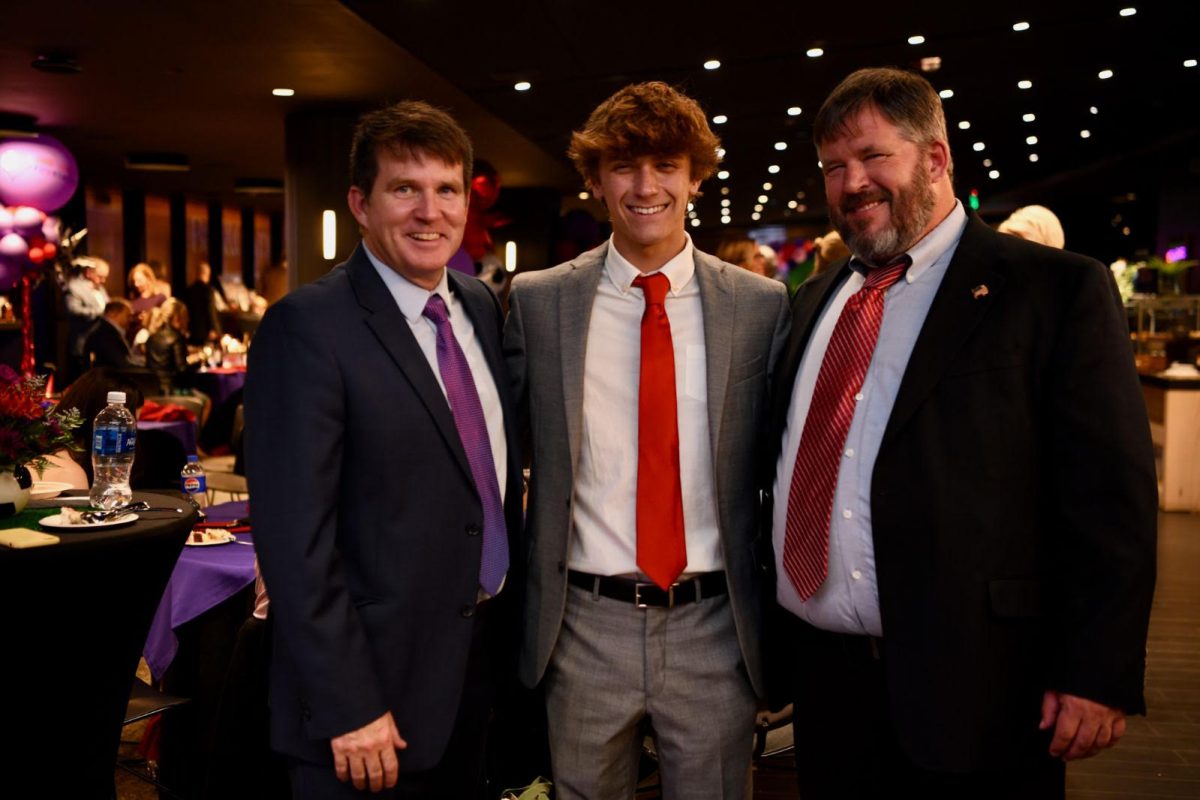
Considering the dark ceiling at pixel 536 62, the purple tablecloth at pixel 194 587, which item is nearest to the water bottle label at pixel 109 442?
the purple tablecloth at pixel 194 587

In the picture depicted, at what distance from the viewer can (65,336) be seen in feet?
45.0

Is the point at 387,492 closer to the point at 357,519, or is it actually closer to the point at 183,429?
the point at 357,519

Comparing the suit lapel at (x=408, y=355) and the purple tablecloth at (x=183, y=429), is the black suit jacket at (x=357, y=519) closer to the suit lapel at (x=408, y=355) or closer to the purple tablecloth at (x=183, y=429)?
the suit lapel at (x=408, y=355)

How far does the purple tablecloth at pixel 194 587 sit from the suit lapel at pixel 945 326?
6.79 ft

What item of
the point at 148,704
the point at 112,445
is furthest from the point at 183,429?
the point at 148,704

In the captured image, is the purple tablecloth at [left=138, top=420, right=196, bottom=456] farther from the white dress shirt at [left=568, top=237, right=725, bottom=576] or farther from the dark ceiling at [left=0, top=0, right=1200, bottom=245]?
the white dress shirt at [left=568, top=237, right=725, bottom=576]

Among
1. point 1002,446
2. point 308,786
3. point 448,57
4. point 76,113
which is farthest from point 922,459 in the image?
point 76,113

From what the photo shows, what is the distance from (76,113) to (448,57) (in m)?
4.20

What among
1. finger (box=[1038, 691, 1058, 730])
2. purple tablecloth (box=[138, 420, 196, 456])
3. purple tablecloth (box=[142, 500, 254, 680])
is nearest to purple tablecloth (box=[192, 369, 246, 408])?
purple tablecloth (box=[138, 420, 196, 456])

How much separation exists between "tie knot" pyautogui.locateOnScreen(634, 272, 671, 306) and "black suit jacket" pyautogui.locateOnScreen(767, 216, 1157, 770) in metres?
0.53

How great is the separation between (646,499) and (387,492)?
19.7 inches

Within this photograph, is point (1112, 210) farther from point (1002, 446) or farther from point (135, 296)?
point (1002, 446)

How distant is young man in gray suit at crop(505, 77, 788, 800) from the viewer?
201cm

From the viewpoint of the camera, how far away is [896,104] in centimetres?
192
